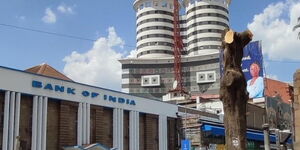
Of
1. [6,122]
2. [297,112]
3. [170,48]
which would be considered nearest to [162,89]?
[170,48]

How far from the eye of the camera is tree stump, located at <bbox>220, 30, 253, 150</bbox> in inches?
464

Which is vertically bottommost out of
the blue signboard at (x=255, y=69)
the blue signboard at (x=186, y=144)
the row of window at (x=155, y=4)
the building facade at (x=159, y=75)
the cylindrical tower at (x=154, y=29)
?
the blue signboard at (x=186, y=144)

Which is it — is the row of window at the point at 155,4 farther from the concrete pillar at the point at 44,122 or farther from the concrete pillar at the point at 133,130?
the concrete pillar at the point at 44,122

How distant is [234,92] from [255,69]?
43162 millimetres

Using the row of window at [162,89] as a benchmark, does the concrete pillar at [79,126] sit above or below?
below

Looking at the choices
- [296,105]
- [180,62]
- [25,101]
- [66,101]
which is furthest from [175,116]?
[180,62]

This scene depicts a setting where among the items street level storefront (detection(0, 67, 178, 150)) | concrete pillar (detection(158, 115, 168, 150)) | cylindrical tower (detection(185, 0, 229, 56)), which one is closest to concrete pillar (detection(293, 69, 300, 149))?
street level storefront (detection(0, 67, 178, 150))

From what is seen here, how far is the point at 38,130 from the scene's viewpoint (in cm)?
3144

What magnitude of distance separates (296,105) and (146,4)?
146 m

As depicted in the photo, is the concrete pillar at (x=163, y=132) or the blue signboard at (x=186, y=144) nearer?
the blue signboard at (x=186, y=144)

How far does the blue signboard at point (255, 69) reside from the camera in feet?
177

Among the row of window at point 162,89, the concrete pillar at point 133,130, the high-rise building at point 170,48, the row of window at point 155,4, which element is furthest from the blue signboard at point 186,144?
the row of window at point 155,4

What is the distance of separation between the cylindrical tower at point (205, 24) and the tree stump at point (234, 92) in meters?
133

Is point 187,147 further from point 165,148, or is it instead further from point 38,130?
point 38,130
